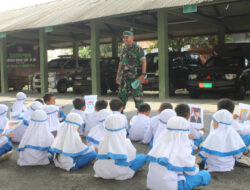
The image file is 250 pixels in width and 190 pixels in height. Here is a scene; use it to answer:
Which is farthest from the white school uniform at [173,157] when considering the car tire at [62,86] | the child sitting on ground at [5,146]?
the car tire at [62,86]

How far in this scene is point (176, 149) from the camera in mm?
3289

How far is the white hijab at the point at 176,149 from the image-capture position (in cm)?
324

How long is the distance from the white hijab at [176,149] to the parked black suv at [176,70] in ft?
31.0

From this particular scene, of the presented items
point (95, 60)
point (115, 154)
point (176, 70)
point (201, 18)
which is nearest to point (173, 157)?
point (115, 154)

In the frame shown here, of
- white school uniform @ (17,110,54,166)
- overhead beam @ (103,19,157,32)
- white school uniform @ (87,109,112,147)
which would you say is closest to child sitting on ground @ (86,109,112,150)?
white school uniform @ (87,109,112,147)

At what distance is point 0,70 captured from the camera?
61.9 feet

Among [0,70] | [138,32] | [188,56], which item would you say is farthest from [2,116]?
[138,32]

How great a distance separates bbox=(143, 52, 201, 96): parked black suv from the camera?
12.8 m

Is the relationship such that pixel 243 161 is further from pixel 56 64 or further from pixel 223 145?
pixel 56 64

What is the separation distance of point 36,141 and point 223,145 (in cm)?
246

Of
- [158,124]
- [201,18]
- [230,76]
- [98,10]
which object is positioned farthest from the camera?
[201,18]

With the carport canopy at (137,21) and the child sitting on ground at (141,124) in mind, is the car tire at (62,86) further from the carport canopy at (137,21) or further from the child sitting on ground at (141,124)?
the child sitting on ground at (141,124)

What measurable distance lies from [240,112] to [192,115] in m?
0.68

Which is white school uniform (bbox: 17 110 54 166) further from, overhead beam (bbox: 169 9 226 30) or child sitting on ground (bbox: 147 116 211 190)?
overhead beam (bbox: 169 9 226 30)
